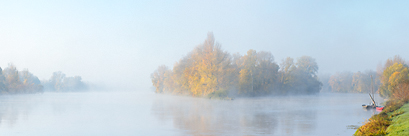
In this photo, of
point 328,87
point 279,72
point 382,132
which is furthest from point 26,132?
point 328,87

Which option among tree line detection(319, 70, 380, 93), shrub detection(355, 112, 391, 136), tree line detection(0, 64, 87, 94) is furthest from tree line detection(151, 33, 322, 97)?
shrub detection(355, 112, 391, 136)

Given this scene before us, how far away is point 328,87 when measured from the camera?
416 feet

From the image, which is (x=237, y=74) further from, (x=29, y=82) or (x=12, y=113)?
(x=29, y=82)

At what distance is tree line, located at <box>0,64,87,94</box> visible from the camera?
7493 centimetres

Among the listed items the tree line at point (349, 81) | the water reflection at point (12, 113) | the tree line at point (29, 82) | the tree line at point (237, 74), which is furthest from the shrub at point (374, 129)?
the tree line at point (349, 81)

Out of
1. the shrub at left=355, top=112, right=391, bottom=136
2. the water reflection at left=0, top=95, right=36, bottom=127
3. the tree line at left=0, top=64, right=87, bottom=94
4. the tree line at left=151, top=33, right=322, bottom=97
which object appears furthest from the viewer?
the tree line at left=0, top=64, right=87, bottom=94

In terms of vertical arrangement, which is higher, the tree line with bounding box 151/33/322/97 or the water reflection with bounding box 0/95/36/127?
the tree line with bounding box 151/33/322/97

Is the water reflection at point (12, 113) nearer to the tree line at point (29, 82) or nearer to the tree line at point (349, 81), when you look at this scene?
the tree line at point (29, 82)

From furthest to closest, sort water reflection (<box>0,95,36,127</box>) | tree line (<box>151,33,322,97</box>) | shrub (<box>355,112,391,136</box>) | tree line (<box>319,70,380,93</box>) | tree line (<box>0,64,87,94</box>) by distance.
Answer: tree line (<box>319,70,380,93</box>) < tree line (<box>0,64,87,94</box>) < tree line (<box>151,33,322,97</box>) < water reflection (<box>0,95,36,127</box>) < shrub (<box>355,112,391,136</box>)

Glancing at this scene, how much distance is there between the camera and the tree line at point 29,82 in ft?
246

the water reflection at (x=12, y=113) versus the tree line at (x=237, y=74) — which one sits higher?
the tree line at (x=237, y=74)

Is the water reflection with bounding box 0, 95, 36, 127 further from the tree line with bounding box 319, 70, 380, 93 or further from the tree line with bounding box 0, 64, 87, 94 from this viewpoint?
the tree line with bounding box 319, 70, 380, 93

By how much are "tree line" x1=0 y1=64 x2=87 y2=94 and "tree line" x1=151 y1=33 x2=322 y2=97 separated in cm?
3682

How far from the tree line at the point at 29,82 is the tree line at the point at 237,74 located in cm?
3682
